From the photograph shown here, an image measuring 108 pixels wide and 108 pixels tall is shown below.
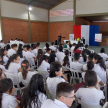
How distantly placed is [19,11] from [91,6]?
7.66 metres

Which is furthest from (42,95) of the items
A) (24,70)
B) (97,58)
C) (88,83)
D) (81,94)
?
(97,58)

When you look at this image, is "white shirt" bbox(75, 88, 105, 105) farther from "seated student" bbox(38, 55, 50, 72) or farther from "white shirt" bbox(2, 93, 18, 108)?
"seated student" bbox(38, 55, 50, 72)

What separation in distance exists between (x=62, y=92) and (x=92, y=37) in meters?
12.7

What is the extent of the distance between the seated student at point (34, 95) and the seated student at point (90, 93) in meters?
0.58

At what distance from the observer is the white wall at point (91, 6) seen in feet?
38.1

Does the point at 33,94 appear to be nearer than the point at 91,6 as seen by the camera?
Result: Yes

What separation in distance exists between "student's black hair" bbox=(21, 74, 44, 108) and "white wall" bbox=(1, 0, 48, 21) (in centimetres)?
1231

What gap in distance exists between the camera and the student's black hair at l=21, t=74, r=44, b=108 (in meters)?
1.54

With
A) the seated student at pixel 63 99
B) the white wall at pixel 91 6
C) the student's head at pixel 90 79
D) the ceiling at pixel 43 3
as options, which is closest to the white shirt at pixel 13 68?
the student's head at pixel 90 79

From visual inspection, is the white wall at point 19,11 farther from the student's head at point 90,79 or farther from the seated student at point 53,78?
the student's head at point 90,79

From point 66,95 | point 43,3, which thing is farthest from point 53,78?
point 43,3

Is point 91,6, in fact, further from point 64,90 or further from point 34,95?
point 64,90

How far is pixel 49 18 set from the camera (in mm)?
16781

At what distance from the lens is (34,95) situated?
158 centimetres
